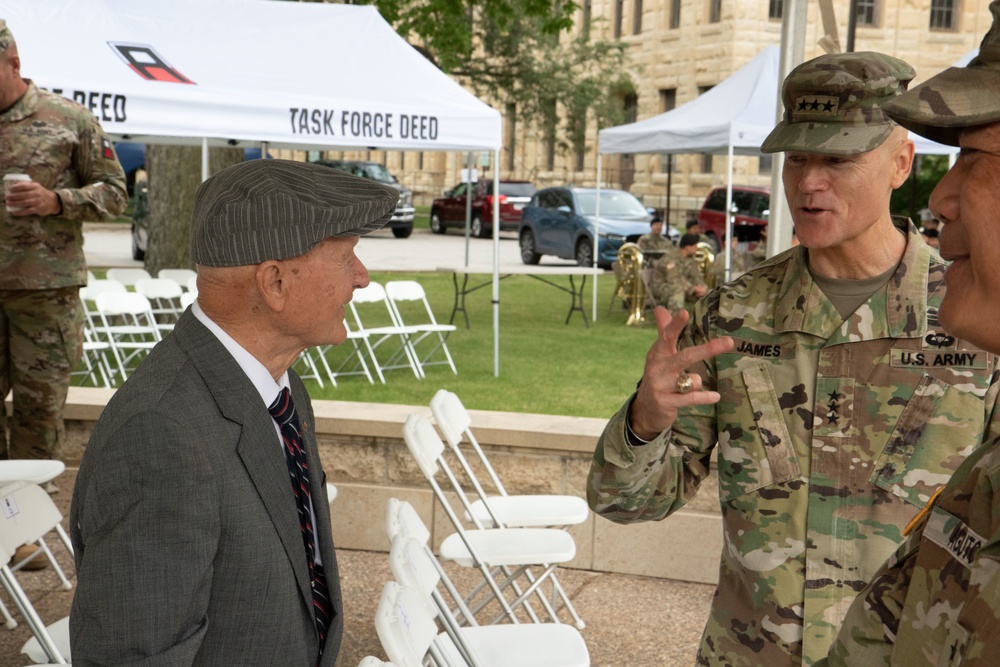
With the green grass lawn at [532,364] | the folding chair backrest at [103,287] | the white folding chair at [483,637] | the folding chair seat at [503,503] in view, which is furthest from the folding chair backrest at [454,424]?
the folding chair backrest at [103,287]

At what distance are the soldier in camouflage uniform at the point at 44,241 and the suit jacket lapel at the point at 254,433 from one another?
3.29 metres

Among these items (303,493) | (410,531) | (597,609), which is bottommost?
(597,609)

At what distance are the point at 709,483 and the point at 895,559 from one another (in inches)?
167

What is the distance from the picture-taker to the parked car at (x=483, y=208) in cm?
3019

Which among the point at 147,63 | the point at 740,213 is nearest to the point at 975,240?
the point at 147,63

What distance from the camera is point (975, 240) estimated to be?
1.09 meters

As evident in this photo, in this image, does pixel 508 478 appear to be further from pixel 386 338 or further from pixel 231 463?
pixel 386 338

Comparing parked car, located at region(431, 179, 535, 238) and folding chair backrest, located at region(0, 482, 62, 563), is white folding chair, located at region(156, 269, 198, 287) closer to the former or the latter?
folding chair backrest, located at region(0, 482, 62, 563)

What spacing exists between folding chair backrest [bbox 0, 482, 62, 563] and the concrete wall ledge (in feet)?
7.44

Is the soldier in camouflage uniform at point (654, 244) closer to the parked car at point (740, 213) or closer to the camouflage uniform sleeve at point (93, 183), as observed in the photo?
the parked car at point (740, 213)

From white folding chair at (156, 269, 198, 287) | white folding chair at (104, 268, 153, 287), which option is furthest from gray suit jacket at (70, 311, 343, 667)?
white folding chair at (104, 268, 153, 287)

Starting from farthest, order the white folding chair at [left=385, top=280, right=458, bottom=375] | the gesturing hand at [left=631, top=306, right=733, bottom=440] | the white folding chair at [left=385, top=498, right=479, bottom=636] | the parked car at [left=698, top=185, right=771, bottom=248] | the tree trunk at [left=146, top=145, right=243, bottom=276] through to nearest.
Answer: the parked car at [left=698, top=185, right=771, bottom=248], the tree trunk at [left=146, top=145, right=243, bottom=276], the white folding chair at [left=385, top=280, right=458, bottom=375], the white folding chair at [left=385, top=498, right=479, bottom=636], the gesturing hand at [left=631, top=306, right=733, bottom=440]

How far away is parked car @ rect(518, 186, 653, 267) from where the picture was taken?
68.2 feet

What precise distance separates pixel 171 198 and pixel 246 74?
13.2 ft
